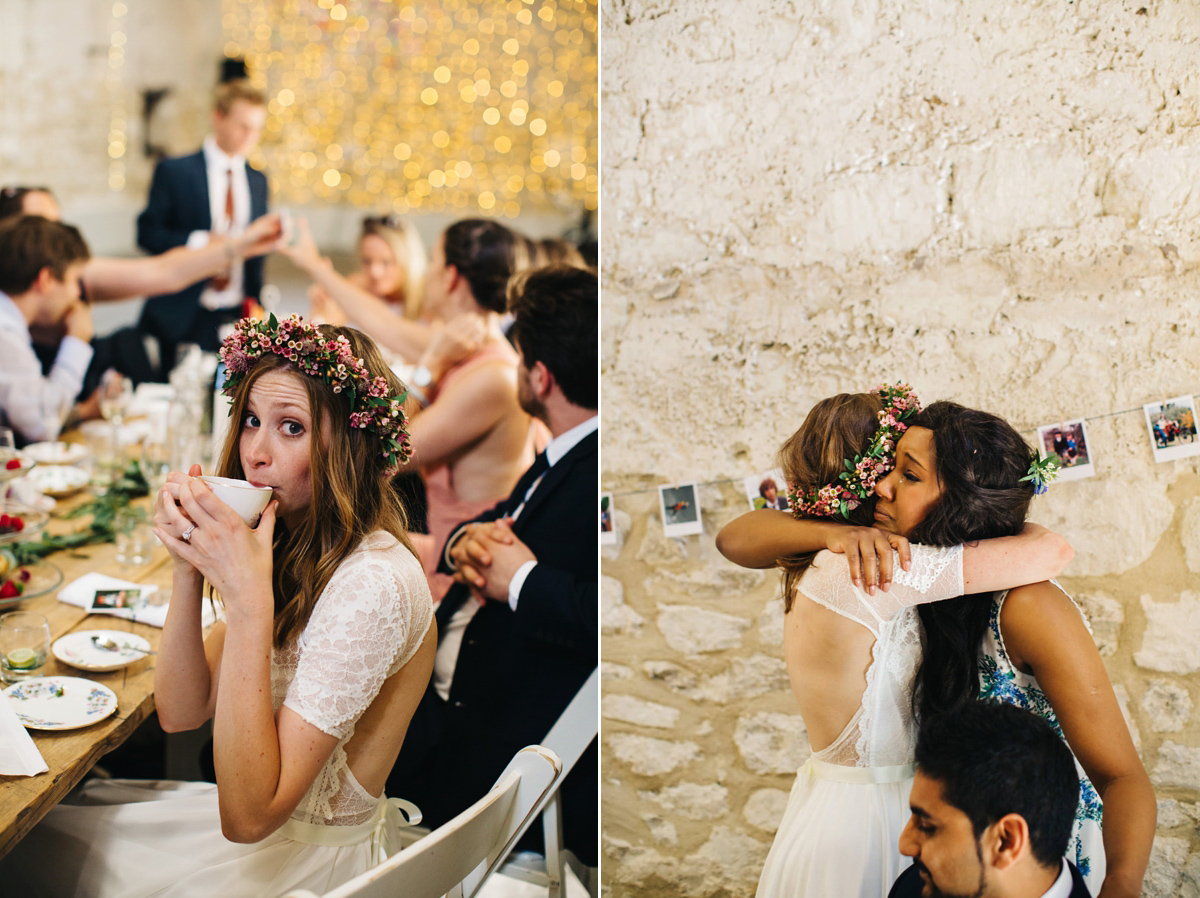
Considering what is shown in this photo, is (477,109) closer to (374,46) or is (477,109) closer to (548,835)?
(374,46)

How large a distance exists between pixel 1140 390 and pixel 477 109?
521cm

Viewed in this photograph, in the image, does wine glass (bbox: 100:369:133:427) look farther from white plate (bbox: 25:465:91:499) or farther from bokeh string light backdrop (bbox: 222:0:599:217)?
bokeh string light backdrop (bbox: 222:0:599:217)

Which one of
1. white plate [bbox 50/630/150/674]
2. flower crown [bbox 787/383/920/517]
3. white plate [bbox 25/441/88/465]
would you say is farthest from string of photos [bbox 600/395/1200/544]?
white plate [bbox 25/441/88/465]

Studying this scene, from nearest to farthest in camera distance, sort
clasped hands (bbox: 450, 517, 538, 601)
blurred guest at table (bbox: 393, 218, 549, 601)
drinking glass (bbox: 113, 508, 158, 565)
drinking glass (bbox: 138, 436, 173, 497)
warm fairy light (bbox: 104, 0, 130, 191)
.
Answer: clasped hands (bbox: 450, 517, 538, 601)
blurred guest at table (bbox: 393, 218, 549, 601)
drinking glass (bbox: 113, 508, 158, 565)
drinking glass (bbox: 138, 436, 173, 497)
warm fairy light (bbox: 104, 0, 130, 191)

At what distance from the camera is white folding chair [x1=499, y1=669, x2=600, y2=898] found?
70.5 inches

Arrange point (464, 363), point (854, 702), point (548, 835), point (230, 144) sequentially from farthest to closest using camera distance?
point (230, 144), point (464, 363), point (548, 835), point (854, 702)

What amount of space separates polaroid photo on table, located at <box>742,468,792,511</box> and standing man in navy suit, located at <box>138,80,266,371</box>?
4.57 m

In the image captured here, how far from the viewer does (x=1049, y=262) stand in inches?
55.0

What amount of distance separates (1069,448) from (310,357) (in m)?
1.20

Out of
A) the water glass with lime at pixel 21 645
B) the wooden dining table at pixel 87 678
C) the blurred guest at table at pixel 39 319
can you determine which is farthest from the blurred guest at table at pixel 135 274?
the water glass with lime at pixel 21 645

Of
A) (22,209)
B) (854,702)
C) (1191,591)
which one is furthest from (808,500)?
(22,209)

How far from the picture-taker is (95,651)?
191 cm

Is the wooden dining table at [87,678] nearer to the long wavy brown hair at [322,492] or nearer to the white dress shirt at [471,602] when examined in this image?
the long wavy brown hair at [322,492]

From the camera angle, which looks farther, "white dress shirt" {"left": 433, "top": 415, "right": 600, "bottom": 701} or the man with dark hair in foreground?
"white dress shirt" {"left": 433, "top": 415, "right": 600, "bottom": 701}
